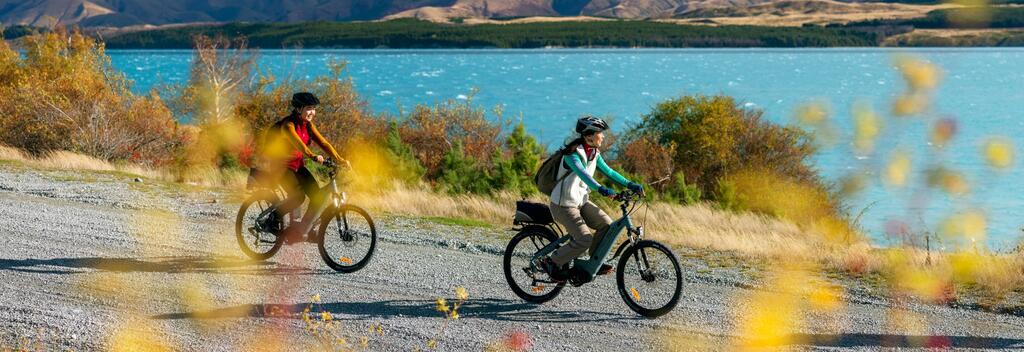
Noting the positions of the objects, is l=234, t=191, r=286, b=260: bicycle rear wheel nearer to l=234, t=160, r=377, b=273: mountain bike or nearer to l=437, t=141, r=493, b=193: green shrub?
l=234, t=160, r=377, b=273: mountain bike

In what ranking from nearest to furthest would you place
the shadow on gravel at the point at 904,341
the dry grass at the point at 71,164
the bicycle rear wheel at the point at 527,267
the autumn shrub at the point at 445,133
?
the shadow on gravel at the point at 904,341
the bicycle rear wheel at the point at 527,267
the dry grass at the point at 71,164
the autumn shrub at the point at 445,133

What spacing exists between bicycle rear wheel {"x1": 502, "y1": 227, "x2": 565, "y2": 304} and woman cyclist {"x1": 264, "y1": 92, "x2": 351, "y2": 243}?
6.04 ft

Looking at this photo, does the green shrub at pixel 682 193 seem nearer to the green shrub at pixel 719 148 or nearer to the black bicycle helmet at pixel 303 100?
the green shrub at pixel 719 148

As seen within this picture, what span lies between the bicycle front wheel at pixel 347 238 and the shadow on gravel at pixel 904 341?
14.3 feet

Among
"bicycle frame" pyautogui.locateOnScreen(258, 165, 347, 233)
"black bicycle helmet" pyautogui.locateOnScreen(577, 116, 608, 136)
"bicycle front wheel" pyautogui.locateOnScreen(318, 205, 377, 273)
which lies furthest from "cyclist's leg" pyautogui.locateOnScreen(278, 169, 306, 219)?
"black bicycle helmet" pyautogui.locateOnScreen(577, 116, 608, 136)

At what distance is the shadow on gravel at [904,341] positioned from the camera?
7867 millimetres

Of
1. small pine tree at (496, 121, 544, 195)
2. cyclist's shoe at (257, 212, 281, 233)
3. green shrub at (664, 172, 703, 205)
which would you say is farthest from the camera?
green shrub at (664, 172, 703, 205)

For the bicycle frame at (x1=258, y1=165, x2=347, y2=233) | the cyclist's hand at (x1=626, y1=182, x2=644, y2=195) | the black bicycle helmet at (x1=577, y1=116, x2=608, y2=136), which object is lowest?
the bicycle frame at (x1=258, y1=165, x2=347, y2=233)

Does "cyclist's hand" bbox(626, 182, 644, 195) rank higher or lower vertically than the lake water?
higher

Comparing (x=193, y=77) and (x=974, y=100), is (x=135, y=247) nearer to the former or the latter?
(x=193, y=77)

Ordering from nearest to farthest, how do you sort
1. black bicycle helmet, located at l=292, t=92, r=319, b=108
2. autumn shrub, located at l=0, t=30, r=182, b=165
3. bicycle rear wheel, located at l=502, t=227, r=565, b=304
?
bicycle rear wheel, located at l=502, t=227, r=565, b=304
black bicycle helmet, located at l=292, t=92, r=319, b=108
autumn shrub, located at l=0, t=30, r=182, b=165

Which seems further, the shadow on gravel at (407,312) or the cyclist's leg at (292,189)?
the cyclist's leg at (292,189)

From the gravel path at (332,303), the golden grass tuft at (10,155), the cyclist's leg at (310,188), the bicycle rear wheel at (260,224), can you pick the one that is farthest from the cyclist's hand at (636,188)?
the golden grass tuft at (10,155)

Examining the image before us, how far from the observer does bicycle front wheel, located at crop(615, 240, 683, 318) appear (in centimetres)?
860
